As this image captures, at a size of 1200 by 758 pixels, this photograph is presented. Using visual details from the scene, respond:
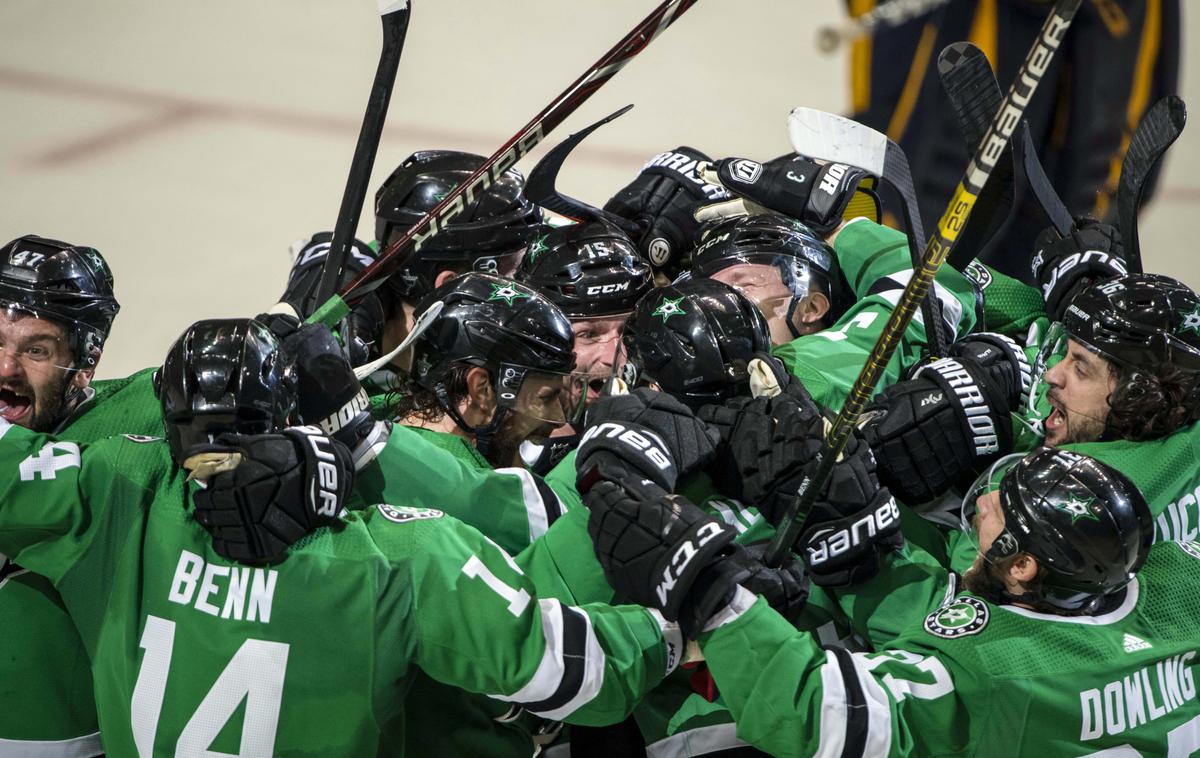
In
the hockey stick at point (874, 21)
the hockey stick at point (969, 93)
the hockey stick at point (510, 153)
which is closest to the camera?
the hockey stick at point (510, 153)

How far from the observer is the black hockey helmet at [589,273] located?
11.4 ft

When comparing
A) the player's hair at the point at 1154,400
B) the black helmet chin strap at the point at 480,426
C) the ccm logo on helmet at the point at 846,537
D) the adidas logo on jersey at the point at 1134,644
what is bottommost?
the adidas logo on jersey at the point at 1134,644

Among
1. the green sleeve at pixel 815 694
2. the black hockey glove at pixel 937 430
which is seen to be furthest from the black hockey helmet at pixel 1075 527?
the black hockey glove at pixel 937 430

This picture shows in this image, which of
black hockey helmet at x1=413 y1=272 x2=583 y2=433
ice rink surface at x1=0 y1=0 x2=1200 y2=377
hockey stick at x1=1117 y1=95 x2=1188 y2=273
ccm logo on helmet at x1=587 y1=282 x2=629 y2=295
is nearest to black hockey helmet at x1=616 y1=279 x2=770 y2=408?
black hockey helmet at x1=413 y1=272 x2=583 y2=433

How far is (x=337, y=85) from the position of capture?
6605mm

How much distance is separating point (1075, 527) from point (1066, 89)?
3964 millimetres

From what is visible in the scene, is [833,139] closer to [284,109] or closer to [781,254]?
[781,254]

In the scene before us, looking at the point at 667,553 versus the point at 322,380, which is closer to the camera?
the point at 667,553

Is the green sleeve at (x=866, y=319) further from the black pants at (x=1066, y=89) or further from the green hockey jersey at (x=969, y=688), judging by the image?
the black pants at (x=1066, y=89)

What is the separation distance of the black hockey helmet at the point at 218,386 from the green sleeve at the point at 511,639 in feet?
1.15

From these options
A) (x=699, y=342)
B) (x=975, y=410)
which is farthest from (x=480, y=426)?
(x=975, y=410)

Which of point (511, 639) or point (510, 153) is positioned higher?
point (510, 153)

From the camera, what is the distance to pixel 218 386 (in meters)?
2.21

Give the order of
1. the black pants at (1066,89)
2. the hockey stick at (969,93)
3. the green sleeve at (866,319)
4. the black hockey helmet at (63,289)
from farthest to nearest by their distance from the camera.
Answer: the black pants at (1066,89)
the hockey stick at (969,93)
the green sleeve at (866,319)
the black hockey helmet at (63,289)
